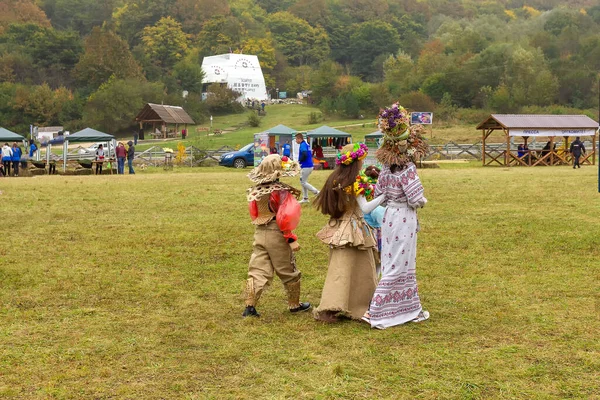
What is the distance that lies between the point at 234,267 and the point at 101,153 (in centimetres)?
2576

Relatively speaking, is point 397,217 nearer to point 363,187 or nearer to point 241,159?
point 363,187

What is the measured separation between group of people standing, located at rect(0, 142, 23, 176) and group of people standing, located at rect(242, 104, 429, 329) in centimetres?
2690

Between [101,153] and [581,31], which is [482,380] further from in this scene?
[581,31]

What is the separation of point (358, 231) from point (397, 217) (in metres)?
0.42

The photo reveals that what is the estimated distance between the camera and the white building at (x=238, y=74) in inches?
3912

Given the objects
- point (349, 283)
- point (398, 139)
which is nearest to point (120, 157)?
point (349, 283)

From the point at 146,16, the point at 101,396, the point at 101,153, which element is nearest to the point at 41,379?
the point at 101,396

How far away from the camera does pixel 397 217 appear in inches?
A: 274

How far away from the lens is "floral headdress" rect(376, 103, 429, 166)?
6977mm

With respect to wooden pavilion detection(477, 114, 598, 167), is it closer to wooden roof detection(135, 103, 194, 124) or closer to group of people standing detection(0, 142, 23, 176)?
group of people standing detection(0, 142, 23, 176)

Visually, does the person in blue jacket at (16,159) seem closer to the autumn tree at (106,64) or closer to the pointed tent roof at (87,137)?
the pointed tent roof at (87,137)

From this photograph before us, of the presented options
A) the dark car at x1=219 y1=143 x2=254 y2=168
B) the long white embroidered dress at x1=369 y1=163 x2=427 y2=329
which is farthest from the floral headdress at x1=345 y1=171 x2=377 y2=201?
the dark car at x1=219 y1=143 x2=254 y2=168

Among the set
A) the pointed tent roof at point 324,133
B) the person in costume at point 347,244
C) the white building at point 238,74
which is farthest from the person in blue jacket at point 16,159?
the white building at point 238,74

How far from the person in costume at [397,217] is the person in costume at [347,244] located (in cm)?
19
